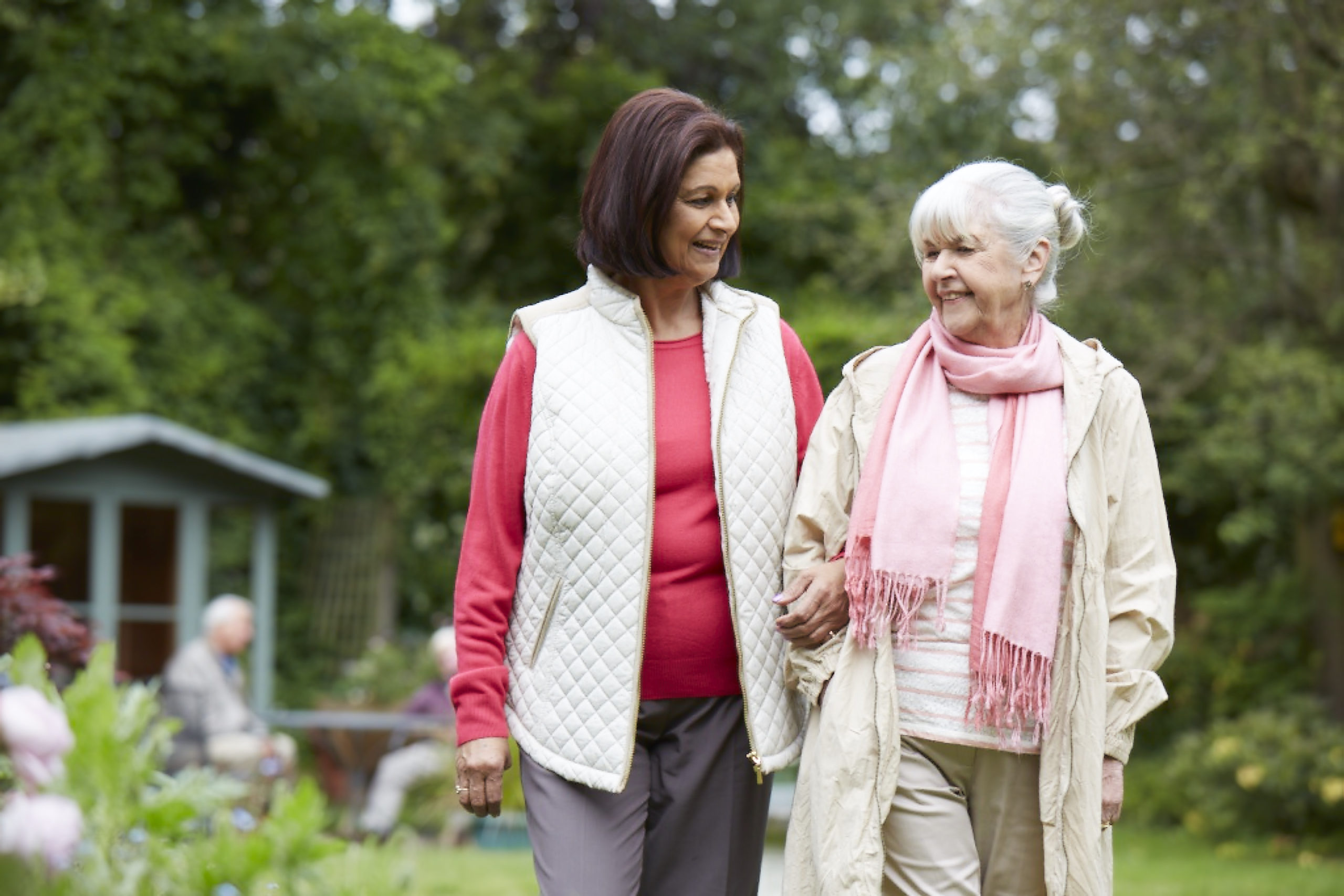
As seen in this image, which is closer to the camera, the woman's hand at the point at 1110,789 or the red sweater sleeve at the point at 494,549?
the woman's hand at the point at 1110,789

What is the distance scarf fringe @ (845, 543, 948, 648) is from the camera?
8.91ft

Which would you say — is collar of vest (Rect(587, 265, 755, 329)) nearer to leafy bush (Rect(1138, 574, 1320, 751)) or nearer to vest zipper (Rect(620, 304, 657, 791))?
vest zipper (Rect(620, 304, 657, 791))

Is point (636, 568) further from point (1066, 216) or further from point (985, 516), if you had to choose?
point (1066, 216)

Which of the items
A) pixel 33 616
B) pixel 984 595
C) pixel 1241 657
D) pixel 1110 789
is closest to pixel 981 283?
pixel 984 595

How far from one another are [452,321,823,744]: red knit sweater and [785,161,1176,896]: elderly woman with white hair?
151 millimetres

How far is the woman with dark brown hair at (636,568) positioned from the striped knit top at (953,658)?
17cm

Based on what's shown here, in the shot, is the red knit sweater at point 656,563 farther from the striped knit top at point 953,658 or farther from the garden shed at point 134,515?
the garden shed at point 134,515

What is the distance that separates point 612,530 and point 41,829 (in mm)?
1521

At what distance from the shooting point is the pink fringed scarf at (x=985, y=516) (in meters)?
2.67

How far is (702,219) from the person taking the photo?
2.86 metres

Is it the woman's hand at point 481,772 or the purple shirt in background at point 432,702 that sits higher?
the woman's hand at point 481,772

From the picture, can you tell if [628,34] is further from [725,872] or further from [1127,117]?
[725,872]

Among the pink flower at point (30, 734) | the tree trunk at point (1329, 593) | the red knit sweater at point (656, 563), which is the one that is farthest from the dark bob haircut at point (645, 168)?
the tree trunk at point (1329, 593)

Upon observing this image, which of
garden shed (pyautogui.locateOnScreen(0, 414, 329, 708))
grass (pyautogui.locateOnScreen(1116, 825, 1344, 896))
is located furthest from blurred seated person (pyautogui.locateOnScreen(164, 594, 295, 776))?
grass (pyautogui.locateOnScreen(1116, 825, 1344, 896))
